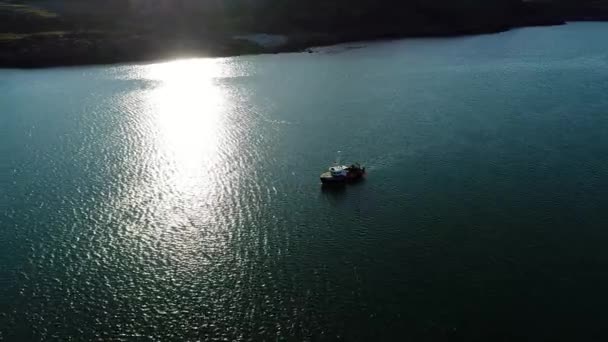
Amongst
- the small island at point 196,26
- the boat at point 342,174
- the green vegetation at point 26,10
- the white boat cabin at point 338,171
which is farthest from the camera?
the green vegetation at point 26,10

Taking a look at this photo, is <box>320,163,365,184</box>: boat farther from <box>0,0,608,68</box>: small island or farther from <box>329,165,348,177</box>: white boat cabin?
<box>0,0,608,68</box>: small island

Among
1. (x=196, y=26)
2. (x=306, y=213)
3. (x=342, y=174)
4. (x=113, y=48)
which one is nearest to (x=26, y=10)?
(x=113, y=48)

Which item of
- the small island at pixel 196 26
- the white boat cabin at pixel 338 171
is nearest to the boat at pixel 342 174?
the white boat cabin at pixel 338 171

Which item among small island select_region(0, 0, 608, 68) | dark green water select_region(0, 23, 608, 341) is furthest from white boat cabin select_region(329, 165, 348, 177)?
small island select_region(0, 0, 608, 68)

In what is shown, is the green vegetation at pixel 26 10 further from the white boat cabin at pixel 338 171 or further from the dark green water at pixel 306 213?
the white boat cabin at pixel 338 171

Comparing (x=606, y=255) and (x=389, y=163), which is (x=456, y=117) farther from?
(x=606, y=255)
